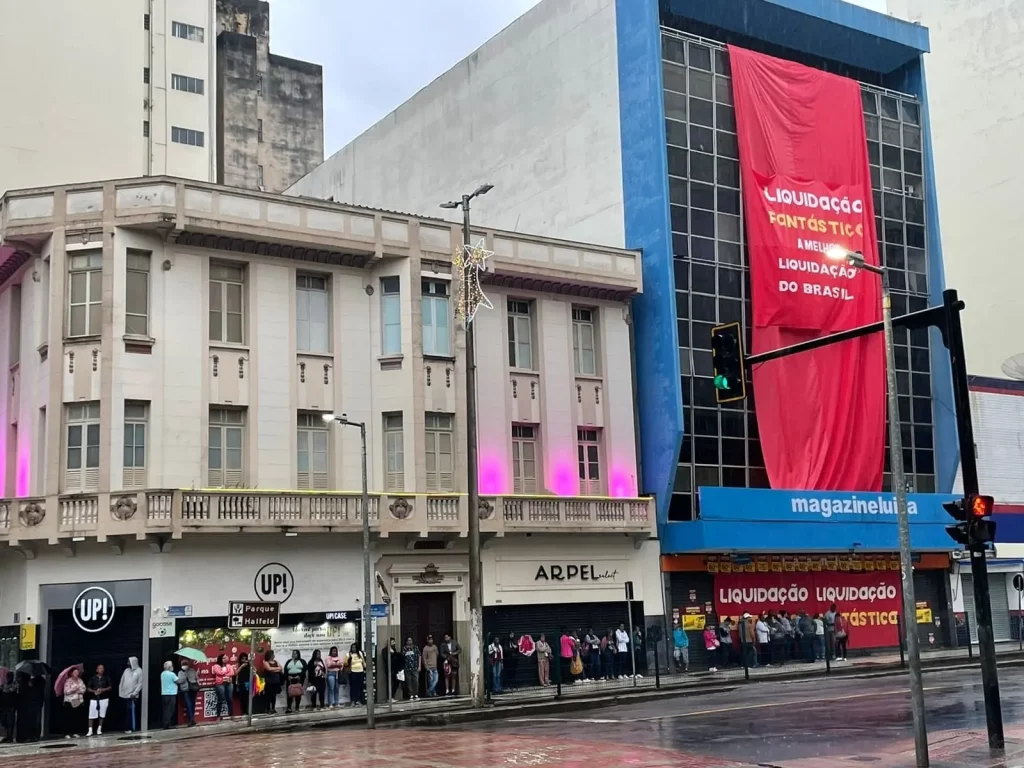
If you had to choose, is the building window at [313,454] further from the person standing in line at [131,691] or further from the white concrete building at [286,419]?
the person standing in line at [131,691]

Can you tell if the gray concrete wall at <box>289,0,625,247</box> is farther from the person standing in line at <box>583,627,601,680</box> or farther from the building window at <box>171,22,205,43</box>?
the person standing in line at <box>583,627,601,680</box>

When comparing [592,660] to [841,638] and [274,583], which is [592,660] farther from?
[274,583]

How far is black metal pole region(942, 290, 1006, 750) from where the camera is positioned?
17547 millimetres

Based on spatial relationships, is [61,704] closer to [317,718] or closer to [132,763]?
[317,718]

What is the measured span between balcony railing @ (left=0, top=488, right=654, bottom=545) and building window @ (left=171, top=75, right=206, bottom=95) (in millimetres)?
36502

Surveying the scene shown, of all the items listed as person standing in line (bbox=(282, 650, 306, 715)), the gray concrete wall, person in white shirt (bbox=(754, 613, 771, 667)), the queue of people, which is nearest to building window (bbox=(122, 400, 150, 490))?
person standing in line (bbox=(282, 650, 306, 715))

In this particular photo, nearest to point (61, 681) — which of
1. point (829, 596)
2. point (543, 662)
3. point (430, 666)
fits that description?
point (430, 666)

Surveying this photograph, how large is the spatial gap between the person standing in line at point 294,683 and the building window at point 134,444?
19.6 feet

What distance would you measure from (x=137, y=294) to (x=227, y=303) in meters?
2.46

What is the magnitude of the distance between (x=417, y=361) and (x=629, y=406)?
319 inches

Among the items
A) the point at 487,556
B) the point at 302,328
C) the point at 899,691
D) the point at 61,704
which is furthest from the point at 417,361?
the point at 899,691

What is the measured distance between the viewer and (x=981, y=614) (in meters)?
18.3

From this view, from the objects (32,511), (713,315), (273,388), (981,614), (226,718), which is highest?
(713,315)

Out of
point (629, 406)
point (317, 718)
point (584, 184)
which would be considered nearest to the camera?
point (317, 718)
